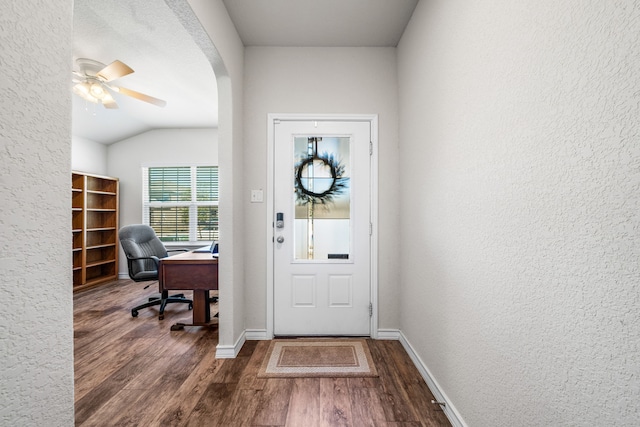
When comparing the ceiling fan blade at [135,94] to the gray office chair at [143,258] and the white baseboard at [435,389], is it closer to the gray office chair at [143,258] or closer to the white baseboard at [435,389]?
the gray office chair at [143,258]

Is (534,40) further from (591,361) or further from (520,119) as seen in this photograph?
(591,361)

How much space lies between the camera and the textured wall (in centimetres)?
67

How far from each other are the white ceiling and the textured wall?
5.97 feet

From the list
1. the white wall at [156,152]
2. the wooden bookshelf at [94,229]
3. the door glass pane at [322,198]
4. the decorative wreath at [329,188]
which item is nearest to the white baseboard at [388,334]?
the door glass pane at [322,198]

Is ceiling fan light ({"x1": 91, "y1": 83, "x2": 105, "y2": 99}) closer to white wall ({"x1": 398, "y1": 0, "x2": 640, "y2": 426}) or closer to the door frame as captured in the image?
the door frame

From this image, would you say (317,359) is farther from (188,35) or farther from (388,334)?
(188,35)

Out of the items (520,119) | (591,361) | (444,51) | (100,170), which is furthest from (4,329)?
(100,170)

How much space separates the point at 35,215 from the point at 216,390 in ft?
5.29

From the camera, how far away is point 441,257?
1781mm

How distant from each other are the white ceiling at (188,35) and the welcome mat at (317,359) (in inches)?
105

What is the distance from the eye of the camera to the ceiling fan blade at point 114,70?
8.51ft

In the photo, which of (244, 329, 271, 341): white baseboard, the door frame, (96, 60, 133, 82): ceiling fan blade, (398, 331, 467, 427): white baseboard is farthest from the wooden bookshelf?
(398, 331, 467, 427): white baseboard

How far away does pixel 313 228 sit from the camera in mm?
2758

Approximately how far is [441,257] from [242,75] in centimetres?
227
